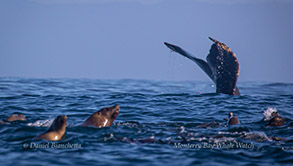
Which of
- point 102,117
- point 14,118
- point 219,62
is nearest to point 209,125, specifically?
point 102,117

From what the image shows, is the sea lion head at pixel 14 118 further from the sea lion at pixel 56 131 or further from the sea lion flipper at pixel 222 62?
the sea lion flipper at pixel 222 62

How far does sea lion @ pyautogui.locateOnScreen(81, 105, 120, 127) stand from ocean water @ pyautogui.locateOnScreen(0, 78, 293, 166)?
0.27 m

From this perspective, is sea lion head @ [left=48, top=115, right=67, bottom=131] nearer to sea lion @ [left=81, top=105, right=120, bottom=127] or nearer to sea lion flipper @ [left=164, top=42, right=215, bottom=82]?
sea lion @ [left=81, top=105, right=120, bottom=127]

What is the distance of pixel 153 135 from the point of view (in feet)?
37.2

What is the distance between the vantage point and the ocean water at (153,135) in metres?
9.16

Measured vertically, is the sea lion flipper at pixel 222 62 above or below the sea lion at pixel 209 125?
above

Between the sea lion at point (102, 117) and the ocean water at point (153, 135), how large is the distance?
27 cm

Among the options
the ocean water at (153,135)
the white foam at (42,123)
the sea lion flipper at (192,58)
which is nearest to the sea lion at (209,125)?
the ocean water at (153,135)

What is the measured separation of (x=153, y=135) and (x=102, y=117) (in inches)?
66.1

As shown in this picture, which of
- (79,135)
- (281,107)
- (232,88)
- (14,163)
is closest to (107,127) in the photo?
(79,135)

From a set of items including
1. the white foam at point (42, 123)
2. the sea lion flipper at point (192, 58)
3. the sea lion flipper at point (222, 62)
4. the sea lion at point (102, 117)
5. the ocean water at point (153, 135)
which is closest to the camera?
the ocean water at point (153, 135)

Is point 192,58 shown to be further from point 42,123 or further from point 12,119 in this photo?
point 12,119

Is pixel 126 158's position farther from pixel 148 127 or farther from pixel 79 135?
pixel 148 127

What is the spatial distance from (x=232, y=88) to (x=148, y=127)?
18.3 ft
